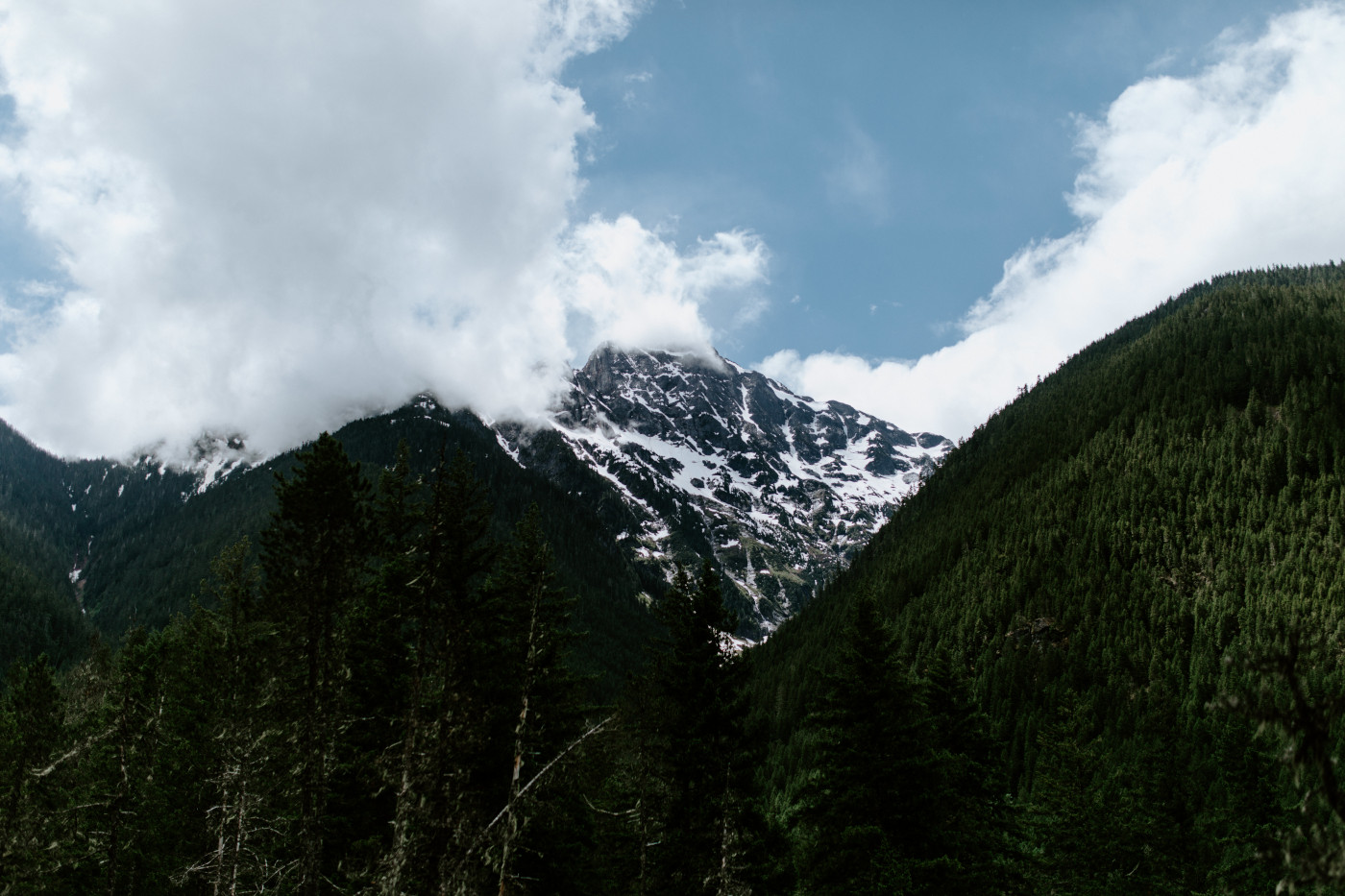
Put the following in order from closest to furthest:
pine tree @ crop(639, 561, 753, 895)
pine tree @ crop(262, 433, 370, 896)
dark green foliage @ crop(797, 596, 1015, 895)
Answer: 1. pine tree @ crop(262, 433, 370, 896)
2. pine tree @ crop(639, 561, 753, 895)
3. dark green foliage @ crop(797, 596, 1015, 895)

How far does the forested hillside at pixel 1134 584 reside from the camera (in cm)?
3228

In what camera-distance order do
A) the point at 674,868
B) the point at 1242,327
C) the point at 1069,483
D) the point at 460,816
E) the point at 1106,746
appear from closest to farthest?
1. the point at 460,816
2. the point at 674,868
3. the point at 1106,746
4. the point at 1069,483
5. the point at 1242,327

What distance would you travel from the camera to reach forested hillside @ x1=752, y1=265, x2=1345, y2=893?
3228 cm

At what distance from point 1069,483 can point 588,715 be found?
452ft

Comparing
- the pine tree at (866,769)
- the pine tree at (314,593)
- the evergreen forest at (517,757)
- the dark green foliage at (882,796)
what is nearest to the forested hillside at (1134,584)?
the evergreen forest at (517,757)

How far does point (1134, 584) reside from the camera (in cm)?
10444

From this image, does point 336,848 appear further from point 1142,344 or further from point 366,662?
point 1142,344

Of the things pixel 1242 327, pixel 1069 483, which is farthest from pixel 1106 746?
pixel 1242 327

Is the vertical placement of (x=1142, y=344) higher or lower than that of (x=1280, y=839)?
higher

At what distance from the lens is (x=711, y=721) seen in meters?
20.2

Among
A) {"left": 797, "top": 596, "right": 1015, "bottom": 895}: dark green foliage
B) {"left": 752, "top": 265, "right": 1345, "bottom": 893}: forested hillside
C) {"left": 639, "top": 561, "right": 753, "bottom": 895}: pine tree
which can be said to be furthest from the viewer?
{"left": 752, "top": 265, "right": 1345, "bottom": 893}: forested hillside

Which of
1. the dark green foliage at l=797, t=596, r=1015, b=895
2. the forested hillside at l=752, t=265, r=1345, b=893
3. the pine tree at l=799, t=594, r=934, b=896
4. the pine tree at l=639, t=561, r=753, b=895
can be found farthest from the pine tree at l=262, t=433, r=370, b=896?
the forested hillside at l=752, t=265, r=1345, b=893

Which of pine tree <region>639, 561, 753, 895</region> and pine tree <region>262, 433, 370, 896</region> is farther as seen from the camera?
pine tree <region>639, 561, 753, 895</region>

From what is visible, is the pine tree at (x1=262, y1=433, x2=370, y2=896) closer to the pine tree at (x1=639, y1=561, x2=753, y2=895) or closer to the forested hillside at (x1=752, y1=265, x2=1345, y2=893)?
the pine tree at (x1=639, y1=561, x2=753, y2=895)
